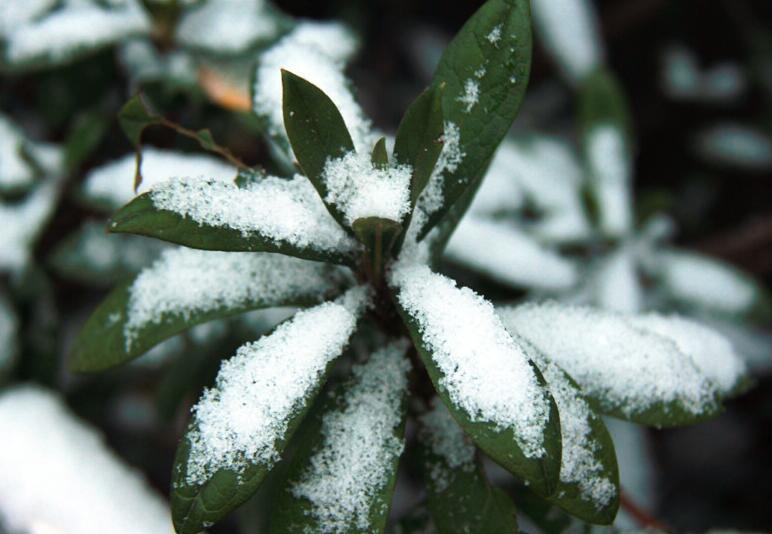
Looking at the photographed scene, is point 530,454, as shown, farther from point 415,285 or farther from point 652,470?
point 652,470

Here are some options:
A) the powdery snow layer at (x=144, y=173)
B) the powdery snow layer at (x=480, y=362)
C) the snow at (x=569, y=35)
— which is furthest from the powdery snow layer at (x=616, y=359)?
the snow at (x=569, y=35)

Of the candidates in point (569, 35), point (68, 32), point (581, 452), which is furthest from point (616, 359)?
point (569, 35)

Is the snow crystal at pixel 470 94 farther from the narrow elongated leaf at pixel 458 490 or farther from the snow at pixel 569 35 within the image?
the snow at pixel 569 35

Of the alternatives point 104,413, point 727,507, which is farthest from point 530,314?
point 727,507

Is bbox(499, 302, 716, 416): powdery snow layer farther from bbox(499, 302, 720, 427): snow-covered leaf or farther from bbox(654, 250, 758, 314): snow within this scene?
bbox(654, 250, 758, 314): snow

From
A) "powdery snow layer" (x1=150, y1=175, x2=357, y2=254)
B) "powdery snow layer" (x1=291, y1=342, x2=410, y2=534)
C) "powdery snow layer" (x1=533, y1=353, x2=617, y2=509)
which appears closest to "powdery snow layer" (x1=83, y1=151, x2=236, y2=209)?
"powdery snow layer" (x1=150, y1=175, x2=357, y2=254)
